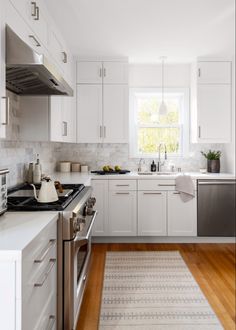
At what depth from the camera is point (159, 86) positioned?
4832 mm

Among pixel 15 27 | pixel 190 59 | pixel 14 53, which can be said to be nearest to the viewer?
pixel 14 53

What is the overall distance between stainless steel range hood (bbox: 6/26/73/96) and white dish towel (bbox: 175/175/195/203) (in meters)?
1.95

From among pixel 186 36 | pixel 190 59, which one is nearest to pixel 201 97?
pixel 190 59

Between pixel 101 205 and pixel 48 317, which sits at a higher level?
pixel 101 205

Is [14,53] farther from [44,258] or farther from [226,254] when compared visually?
[226,254]

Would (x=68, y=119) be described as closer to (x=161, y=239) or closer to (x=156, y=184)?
(x=156, y=184)

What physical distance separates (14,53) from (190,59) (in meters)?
3.30

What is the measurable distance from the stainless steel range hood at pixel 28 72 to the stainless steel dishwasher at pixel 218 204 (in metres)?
2.25

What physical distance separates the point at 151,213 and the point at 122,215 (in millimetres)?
374

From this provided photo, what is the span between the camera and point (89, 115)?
4.51 m

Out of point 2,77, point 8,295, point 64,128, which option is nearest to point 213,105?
point 64,128

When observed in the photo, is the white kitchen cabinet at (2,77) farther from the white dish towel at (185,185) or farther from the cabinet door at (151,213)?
the white dish towel at (185,185)

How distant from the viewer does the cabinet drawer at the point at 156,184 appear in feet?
13.8

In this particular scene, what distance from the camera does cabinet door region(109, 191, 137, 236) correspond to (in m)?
4.24
